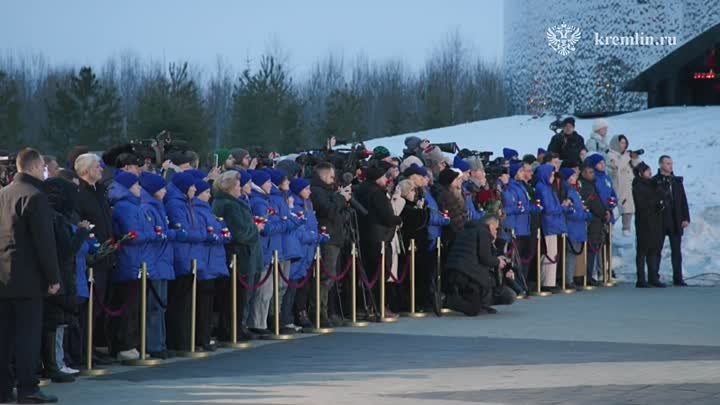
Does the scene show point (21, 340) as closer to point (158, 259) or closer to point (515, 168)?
point (158, 259)

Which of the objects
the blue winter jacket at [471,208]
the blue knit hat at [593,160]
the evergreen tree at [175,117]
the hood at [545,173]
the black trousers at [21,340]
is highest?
the evergreen tree at [175,117]

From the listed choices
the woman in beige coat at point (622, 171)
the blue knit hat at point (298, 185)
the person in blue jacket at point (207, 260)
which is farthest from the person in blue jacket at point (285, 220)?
the woman in beige coat at point (622, 171)

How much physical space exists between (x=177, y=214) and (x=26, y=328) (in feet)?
11.8

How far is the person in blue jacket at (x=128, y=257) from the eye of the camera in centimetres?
1617

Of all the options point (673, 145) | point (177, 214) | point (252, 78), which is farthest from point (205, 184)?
point (252, 78)

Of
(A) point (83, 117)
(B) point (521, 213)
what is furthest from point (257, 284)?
(A) point (83, 117)

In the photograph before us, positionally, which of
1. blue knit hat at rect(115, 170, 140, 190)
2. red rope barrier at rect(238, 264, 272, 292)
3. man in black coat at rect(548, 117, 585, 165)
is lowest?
red rope barrier at rect(238, 264, 272, 292)

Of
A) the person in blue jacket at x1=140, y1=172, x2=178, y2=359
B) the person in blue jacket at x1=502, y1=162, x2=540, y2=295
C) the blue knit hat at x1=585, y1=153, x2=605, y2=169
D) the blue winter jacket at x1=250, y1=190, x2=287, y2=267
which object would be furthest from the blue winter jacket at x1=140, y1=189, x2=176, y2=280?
the blue knit hat at x1=585, y1=153, x2=605, y2=169

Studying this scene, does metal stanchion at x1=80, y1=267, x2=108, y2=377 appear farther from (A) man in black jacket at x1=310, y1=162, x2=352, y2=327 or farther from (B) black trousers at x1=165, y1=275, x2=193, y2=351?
(A) man in black jacket at x1=310, y1=162, x2=352, y2=327

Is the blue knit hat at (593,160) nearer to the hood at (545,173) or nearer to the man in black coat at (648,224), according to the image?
the man in black coat at (648,224)

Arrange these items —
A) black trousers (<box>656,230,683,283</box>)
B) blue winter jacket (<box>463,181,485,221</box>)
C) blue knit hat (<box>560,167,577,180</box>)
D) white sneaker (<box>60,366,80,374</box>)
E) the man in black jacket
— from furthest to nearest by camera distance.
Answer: black trousers (<box>656,230,683,283</box>) → blue knit hat (<box>560,167,577,180</box>) → blue winter jacket (<box>463,181,485,221</box>) → the man in black jacket → white sneaker (<box>60,366,80,374</box>)

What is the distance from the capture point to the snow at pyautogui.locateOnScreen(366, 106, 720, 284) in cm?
2978

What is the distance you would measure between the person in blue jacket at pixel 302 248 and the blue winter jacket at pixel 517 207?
5112 mm

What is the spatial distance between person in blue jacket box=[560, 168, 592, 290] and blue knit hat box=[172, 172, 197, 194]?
999 centimetres
